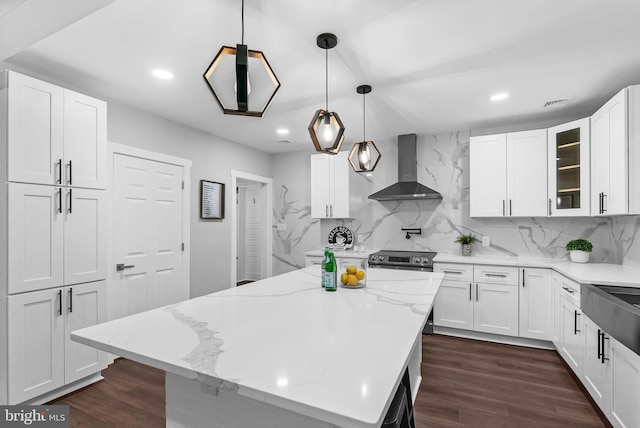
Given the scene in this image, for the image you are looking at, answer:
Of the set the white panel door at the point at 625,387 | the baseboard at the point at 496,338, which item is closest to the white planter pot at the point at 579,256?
the baseboard at the point at 496,338

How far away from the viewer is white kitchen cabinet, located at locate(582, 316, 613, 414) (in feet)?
6.71

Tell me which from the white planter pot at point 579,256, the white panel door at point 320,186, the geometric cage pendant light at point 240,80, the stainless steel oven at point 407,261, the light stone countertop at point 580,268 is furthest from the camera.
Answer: the white panel door at point 320,186

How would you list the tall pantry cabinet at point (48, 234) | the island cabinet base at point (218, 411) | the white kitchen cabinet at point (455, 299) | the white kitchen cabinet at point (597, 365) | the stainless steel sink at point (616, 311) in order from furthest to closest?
the white kitchen cabinet at point (455, 299) → the tall pantry cabinet at point (48, 234) → the white kitchen cabinet at point (597, 365) → the stainless steel sink at point (616, 311) → the island cabinet base at point (218, 411)

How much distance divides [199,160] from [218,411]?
3.44 meters

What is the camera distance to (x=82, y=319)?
2574mm

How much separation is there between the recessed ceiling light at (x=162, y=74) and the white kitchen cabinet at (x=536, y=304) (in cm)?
381

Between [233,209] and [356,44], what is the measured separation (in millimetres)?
3018

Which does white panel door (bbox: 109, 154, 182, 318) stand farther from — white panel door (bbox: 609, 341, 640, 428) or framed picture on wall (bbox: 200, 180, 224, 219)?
white panel door (bbox: 609, 341, 640, 428)

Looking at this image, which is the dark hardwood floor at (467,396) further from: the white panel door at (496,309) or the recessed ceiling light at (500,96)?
the recessed ceiling light at (500,96)

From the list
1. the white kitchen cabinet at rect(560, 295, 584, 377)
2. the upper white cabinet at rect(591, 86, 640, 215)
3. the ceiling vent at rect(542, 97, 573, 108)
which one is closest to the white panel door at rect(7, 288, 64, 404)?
the white kitchen cabinet at rect(560, 295, 584, 377)

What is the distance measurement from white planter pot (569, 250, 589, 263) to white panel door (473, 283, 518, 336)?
0.70m

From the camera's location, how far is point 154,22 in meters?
1.92

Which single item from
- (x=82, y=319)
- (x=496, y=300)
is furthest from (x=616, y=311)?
(x=82, y=319)

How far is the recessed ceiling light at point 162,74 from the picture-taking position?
8.27ft
